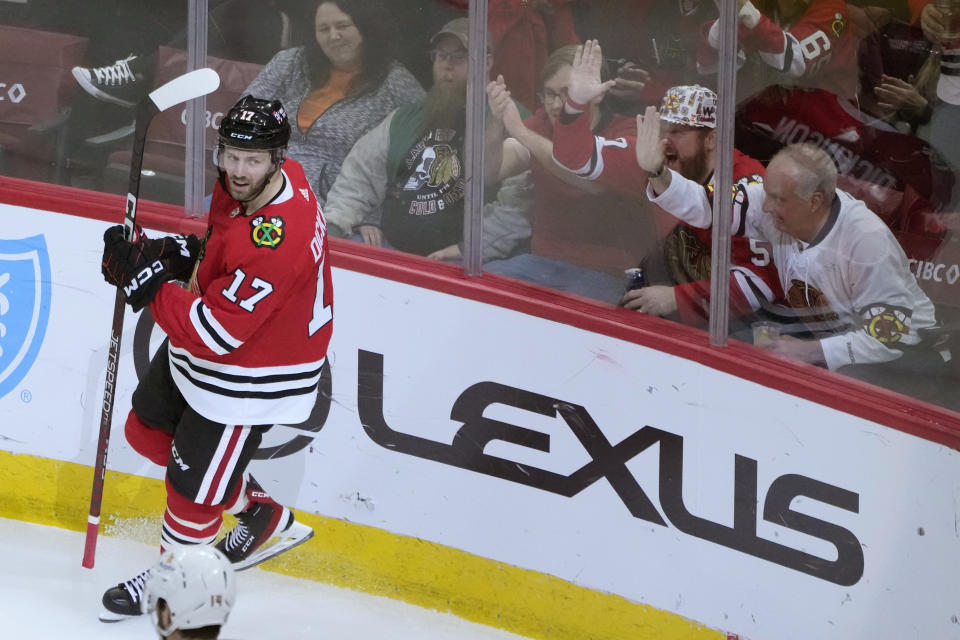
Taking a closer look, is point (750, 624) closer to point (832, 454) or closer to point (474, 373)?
point (832, 454)

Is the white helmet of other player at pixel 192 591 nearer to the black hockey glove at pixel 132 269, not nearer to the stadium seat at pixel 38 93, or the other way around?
the black hockey glove at pixel 132 269

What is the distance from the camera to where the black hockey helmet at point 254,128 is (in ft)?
8.66

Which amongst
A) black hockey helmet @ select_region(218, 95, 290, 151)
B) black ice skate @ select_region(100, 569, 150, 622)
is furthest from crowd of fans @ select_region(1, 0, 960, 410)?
black ice skate @ select_region(100, 569, 150, 622)

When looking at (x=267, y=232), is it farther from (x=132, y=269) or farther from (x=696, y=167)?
(x=696, y=167)

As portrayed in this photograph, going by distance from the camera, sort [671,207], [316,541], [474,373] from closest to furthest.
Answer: [671,207], [474,373], [316,541]

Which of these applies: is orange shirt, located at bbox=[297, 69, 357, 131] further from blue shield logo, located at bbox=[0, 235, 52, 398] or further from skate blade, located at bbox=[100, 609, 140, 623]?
skate blade, located at bbox=[100, 609, 140, 623]

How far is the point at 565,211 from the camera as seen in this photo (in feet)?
10.2

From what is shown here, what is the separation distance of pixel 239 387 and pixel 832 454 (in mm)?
1242

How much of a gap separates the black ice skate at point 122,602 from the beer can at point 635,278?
1.32 meters

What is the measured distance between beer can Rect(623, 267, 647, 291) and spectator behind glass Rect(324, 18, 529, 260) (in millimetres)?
281

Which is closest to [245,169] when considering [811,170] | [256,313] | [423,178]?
[256,313]

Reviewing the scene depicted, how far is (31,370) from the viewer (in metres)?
3.57

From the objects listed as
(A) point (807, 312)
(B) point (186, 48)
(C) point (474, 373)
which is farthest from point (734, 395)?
(B) point (186, 48)

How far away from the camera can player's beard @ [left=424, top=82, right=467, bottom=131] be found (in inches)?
126
